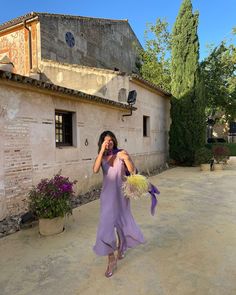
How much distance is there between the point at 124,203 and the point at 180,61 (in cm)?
1390

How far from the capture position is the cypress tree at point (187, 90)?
14969 millimetres

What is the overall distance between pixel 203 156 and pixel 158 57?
10.6m

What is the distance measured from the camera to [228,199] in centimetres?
716

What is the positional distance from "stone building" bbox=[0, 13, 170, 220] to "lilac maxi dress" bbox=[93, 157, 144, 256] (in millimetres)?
2970

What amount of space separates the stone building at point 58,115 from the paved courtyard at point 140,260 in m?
1.61

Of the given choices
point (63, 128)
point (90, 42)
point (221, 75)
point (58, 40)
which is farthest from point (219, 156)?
point (58, 40)

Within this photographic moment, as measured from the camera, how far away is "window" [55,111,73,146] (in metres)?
7.16

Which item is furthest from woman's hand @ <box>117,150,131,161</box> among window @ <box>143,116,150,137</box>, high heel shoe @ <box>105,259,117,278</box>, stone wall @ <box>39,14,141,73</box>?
window @ <box>143,116,150,137</box>

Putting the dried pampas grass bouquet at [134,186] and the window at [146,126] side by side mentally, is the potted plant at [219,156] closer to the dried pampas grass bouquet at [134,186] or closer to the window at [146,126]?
the window at [146,126]

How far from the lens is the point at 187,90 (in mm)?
15102

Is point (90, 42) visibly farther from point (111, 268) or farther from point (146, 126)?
point (111, 268)

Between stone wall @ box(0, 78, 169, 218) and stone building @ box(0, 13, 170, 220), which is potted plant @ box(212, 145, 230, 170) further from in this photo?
stone wall @ box(0, 78, 169, 218)

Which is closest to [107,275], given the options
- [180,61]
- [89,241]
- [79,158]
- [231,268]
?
[89,241]

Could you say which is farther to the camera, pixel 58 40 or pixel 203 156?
pixel 203 156
